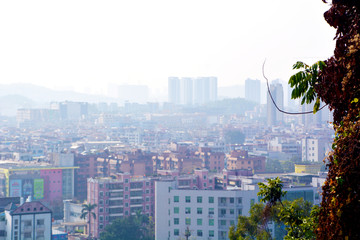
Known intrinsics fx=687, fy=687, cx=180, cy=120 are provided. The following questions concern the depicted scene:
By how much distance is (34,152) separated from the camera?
39250 millimetres

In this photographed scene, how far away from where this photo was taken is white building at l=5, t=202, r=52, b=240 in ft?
46.0

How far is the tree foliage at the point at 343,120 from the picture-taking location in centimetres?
146

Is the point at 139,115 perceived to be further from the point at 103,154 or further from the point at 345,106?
the point at 345,106

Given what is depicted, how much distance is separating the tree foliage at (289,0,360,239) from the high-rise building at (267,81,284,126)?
56343 millimetres

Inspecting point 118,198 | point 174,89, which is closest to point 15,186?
point 118,198

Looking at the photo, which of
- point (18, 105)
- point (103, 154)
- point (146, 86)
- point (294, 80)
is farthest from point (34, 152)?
point (146, 86)

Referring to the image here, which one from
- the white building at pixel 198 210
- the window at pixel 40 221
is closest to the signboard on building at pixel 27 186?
the white building at pixel 198 210

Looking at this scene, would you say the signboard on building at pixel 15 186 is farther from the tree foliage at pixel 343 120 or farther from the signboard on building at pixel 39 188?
the tree foliage at pixel 343 120

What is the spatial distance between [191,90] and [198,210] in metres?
94.4

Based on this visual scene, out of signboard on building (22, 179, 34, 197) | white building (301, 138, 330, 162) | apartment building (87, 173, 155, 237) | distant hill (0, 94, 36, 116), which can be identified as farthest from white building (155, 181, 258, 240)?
distant hill (0, 94, 36, 116)

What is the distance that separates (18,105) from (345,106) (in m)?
112

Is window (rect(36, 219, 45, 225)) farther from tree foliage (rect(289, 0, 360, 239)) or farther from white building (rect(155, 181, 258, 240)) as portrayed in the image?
tree foliage (rect(289, 0, 360, 239))

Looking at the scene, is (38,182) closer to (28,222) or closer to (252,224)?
(28,222)

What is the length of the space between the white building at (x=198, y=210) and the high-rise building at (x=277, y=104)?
42.9 meters
